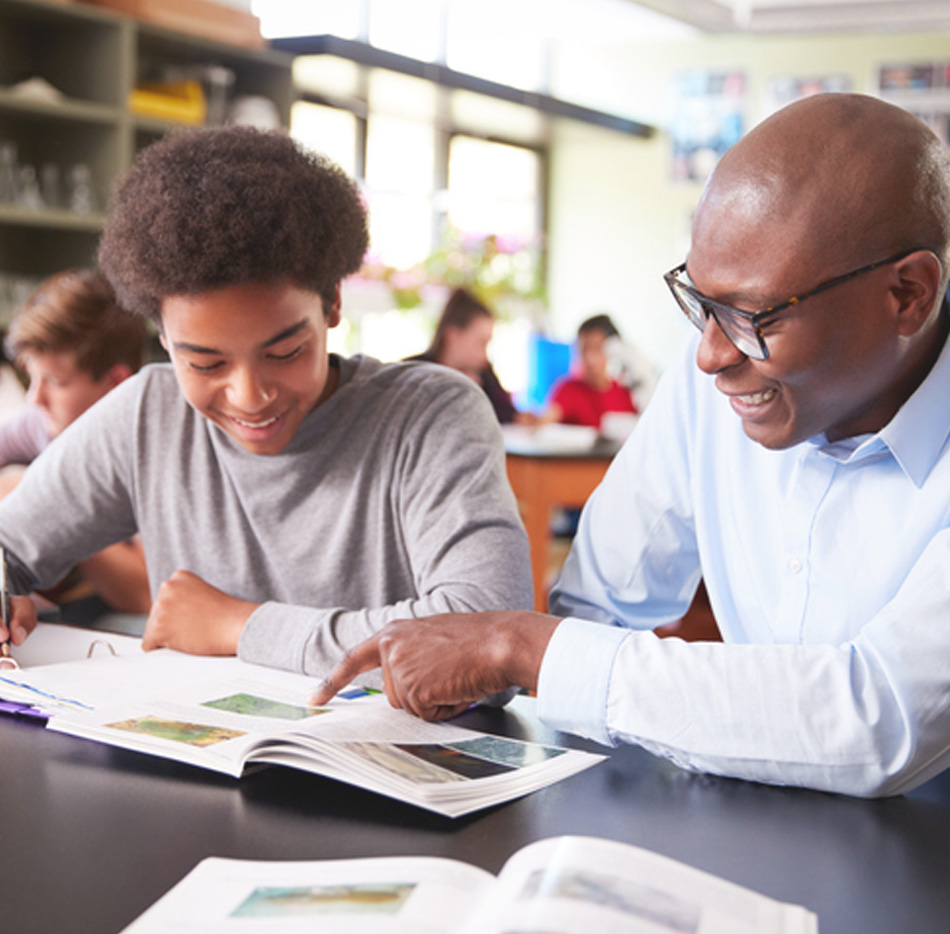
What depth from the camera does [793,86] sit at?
8.05 m

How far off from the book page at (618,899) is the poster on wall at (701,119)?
803 centimetres

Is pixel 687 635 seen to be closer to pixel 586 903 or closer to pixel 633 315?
pixel 586 903

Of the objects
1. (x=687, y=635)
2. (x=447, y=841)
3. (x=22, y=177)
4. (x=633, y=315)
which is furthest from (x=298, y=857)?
(x=633, y=315)

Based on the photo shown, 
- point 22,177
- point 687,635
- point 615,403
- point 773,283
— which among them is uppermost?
point 22,177

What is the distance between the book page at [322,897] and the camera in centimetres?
64

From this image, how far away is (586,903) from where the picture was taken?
609 millimetres

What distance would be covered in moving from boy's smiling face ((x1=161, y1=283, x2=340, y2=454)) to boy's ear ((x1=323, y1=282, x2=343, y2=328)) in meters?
0.02

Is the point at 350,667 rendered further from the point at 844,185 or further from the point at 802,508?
the point at 844,185

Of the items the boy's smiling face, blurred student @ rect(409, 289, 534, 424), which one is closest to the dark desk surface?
the boy's smiling face

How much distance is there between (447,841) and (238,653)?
50 cm

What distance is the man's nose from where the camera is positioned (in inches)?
41.7

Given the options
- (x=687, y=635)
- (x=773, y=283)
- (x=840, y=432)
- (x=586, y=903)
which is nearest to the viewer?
(x=586, y=903)

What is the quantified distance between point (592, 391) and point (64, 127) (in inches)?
120

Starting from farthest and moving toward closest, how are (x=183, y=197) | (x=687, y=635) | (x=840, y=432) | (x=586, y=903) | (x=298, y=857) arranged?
(x=687, y=635) → (x=183, y=197) → (x=840, y=432) → (x=298, y=857) → (x=586, y=903)
